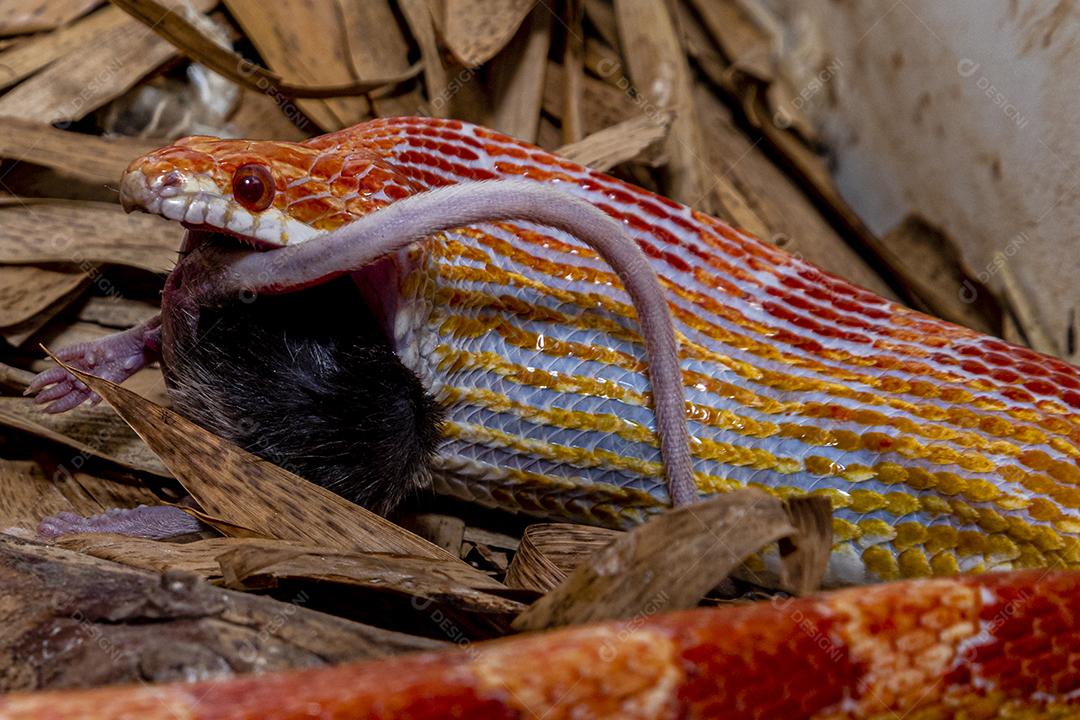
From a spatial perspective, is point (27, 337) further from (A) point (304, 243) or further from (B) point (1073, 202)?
(B) point (1073, 202)

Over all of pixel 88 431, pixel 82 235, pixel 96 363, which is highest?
pixel 82 235

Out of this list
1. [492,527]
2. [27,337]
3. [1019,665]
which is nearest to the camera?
[1019,665]

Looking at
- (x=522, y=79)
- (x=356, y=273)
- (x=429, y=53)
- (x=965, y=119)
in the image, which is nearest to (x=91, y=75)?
(x=429, y=53)

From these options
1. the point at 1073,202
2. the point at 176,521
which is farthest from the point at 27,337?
the point at 1073,202

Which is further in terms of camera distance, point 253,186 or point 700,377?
point 700,377

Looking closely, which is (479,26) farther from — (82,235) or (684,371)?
(684,371)

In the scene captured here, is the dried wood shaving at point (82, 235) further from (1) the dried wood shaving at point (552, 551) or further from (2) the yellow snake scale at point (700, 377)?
(1) the dried wood shaving at point (552, 551)

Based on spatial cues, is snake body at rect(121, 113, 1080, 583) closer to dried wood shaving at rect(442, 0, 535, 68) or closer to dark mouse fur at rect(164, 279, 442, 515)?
dark mouse fur at rect(164, 279, 442, 515)
